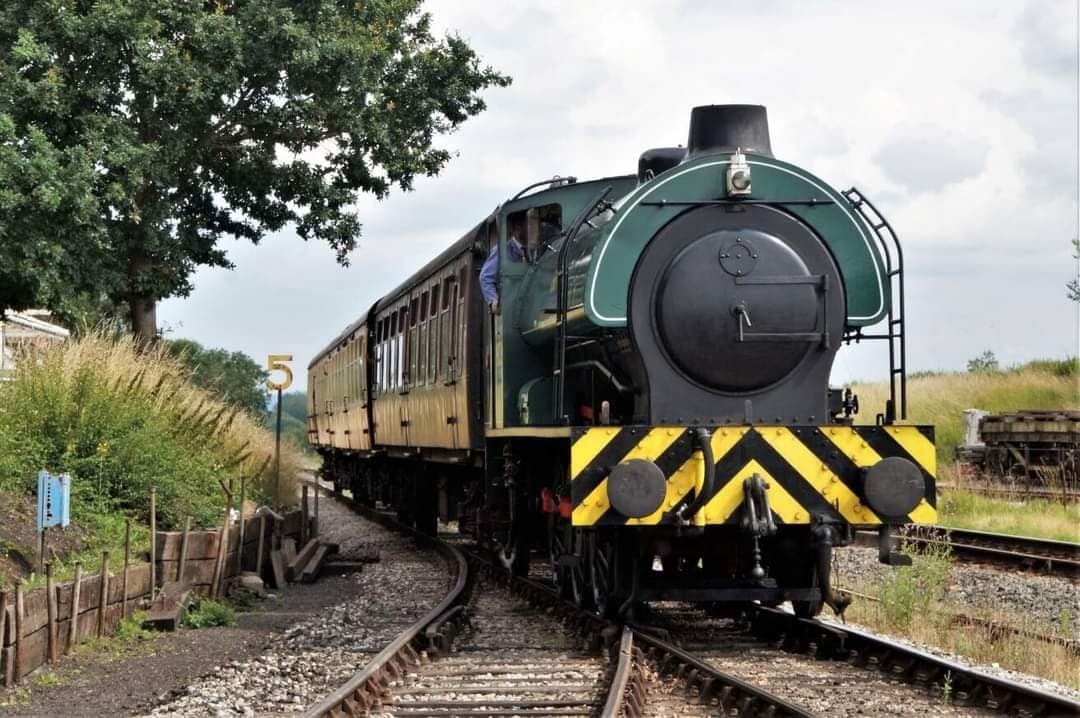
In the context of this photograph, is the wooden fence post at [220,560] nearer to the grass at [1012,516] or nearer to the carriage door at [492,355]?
the carriage door at [492,355]

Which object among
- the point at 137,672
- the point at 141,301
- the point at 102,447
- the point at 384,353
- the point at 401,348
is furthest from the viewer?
the point at 141,301

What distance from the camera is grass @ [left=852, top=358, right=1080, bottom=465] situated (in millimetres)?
31188

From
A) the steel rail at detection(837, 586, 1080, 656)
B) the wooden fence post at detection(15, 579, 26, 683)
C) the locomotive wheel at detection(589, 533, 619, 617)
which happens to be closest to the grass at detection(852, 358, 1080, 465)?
the steel rail at detection(837, 586, 1080, 656)

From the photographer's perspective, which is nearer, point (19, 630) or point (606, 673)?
point (19, 630)

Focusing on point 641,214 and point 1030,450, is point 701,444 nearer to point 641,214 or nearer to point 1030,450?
point 641,214

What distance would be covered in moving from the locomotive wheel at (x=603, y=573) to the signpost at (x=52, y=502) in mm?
3447

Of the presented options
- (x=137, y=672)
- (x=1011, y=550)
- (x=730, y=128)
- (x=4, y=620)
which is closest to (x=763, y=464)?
(x=730, y=128)

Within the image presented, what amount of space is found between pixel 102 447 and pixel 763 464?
19.2ft

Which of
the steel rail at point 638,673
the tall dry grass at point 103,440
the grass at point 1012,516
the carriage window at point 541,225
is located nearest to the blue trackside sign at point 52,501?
the tall dry grass at point 103,440

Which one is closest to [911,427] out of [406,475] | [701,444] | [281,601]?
[701,444]

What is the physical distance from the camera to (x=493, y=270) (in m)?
11.1

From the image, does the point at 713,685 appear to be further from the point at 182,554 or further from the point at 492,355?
the point at 182,554

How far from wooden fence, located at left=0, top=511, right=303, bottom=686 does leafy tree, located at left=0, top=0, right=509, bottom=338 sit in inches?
301

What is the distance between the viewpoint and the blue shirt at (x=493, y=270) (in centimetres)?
1100
